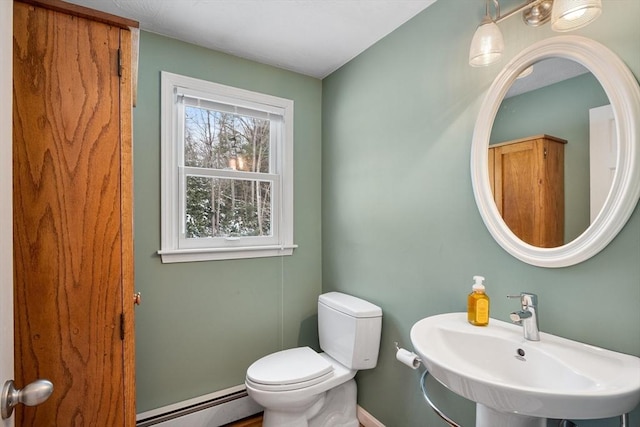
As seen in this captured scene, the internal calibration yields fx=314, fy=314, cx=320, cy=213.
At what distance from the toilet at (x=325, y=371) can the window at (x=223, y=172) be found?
0.62 meters

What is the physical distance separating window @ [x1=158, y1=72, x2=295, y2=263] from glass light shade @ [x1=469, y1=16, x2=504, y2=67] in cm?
130

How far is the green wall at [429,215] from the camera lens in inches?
38.2

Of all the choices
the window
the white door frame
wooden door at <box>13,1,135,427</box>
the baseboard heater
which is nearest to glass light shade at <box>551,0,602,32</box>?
wooden door at <box>13,1,135,427</box>

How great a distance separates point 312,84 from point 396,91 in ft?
2.66

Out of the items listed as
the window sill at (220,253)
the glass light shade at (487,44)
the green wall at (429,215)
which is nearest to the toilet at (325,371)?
the green wall at (429,215)

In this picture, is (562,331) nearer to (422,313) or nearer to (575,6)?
(422,313)

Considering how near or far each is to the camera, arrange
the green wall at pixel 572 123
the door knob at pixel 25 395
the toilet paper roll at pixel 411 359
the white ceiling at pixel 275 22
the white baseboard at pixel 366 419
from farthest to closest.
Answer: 1. the white baseboard at pixel 366 419
2. the white ceiling at pixel 275 22
3. the toilet paper roll at pixel 411 359
4. the green wall at pixel 572 123
5. the door knob at pixel 25 395

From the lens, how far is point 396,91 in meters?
1.71

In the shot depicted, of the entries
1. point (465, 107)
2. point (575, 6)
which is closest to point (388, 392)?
point (465, 107)

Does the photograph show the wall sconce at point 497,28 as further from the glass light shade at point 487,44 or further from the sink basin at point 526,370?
the sink basin at point 526,370

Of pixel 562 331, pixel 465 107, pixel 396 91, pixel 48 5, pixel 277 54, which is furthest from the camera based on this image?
pixel 277 54

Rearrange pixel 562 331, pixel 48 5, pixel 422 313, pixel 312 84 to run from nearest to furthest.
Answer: pixel 48 5
pixel 562 331
pixel 422 313
pixel 312 84

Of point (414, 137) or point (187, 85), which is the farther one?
point (187, 85)

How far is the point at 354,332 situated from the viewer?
5.60ft
